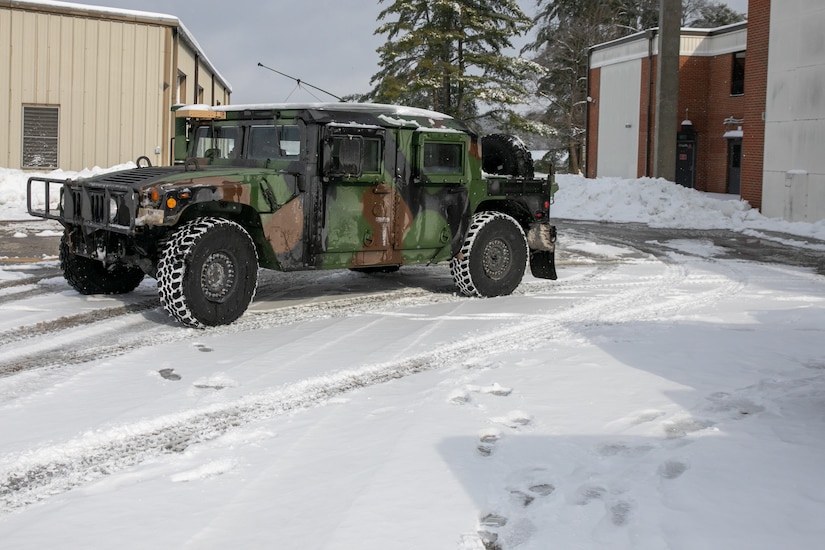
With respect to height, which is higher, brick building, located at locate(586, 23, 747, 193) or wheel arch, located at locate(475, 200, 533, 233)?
brick building, located at locate(586, 23, 747, 193)

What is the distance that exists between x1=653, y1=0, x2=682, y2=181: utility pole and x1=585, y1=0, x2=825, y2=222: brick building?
0.41 meters

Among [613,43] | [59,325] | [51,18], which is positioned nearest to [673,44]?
[613,43]

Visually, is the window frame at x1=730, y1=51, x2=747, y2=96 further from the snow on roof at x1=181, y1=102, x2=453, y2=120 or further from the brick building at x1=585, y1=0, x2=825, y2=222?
the snow on roof at x1=181, y1=102, x2=453, y2=120

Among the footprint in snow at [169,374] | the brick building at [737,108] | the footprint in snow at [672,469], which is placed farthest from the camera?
the brick building at [737,108]

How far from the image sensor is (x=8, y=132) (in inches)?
873

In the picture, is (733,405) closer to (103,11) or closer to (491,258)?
(491,258)

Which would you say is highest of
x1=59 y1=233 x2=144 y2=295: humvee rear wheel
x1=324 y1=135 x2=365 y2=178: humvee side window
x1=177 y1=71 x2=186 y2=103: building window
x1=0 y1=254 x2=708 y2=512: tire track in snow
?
x1=177 y1=71 x2=186 y2=103: building window

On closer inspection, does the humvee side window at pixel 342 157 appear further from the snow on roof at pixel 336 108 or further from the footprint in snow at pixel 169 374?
the footprint in snow at pixel 169 374

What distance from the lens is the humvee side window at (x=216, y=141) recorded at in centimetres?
931

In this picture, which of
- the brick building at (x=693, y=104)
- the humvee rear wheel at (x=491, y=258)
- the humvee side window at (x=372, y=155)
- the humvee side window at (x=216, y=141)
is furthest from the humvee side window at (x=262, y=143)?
the brick building at (x=693, y=104)

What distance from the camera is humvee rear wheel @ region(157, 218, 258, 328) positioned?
791 cm

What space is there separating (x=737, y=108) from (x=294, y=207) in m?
29.1

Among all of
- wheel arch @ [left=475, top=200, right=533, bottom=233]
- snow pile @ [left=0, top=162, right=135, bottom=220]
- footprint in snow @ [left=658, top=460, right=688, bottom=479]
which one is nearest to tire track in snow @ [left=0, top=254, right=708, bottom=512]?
footprint in snow @ [left=658, top=460, right=688, bottom=479]

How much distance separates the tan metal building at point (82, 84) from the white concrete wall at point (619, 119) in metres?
19.7
